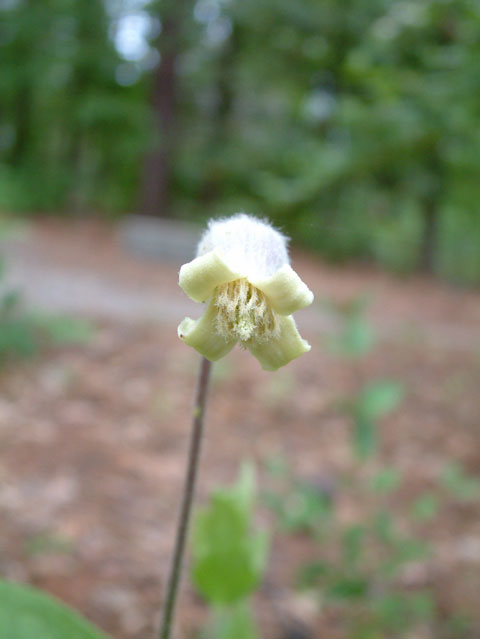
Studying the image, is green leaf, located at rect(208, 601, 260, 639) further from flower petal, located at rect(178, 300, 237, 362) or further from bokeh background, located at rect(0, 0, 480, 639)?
flower petal, located at rect(178, 300, 237, 362)

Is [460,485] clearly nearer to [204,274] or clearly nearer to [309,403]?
[309,403]

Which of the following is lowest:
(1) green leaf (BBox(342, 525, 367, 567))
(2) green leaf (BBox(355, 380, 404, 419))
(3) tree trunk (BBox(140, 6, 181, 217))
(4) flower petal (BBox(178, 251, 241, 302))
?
(4) flower petal (BBox(178, 251, 241, 302))

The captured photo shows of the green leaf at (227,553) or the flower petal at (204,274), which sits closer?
the flower petal at (204,274)

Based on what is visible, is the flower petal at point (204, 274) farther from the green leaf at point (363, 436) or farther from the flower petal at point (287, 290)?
the green leaf at point (363, 436)

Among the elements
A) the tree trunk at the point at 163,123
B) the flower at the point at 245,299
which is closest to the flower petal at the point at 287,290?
the flower at the point at 245,299

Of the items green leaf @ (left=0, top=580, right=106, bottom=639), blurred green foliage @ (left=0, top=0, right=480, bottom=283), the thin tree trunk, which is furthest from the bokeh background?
the thin tree trunk

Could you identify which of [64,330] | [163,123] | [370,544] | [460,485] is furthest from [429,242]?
[370,544]
